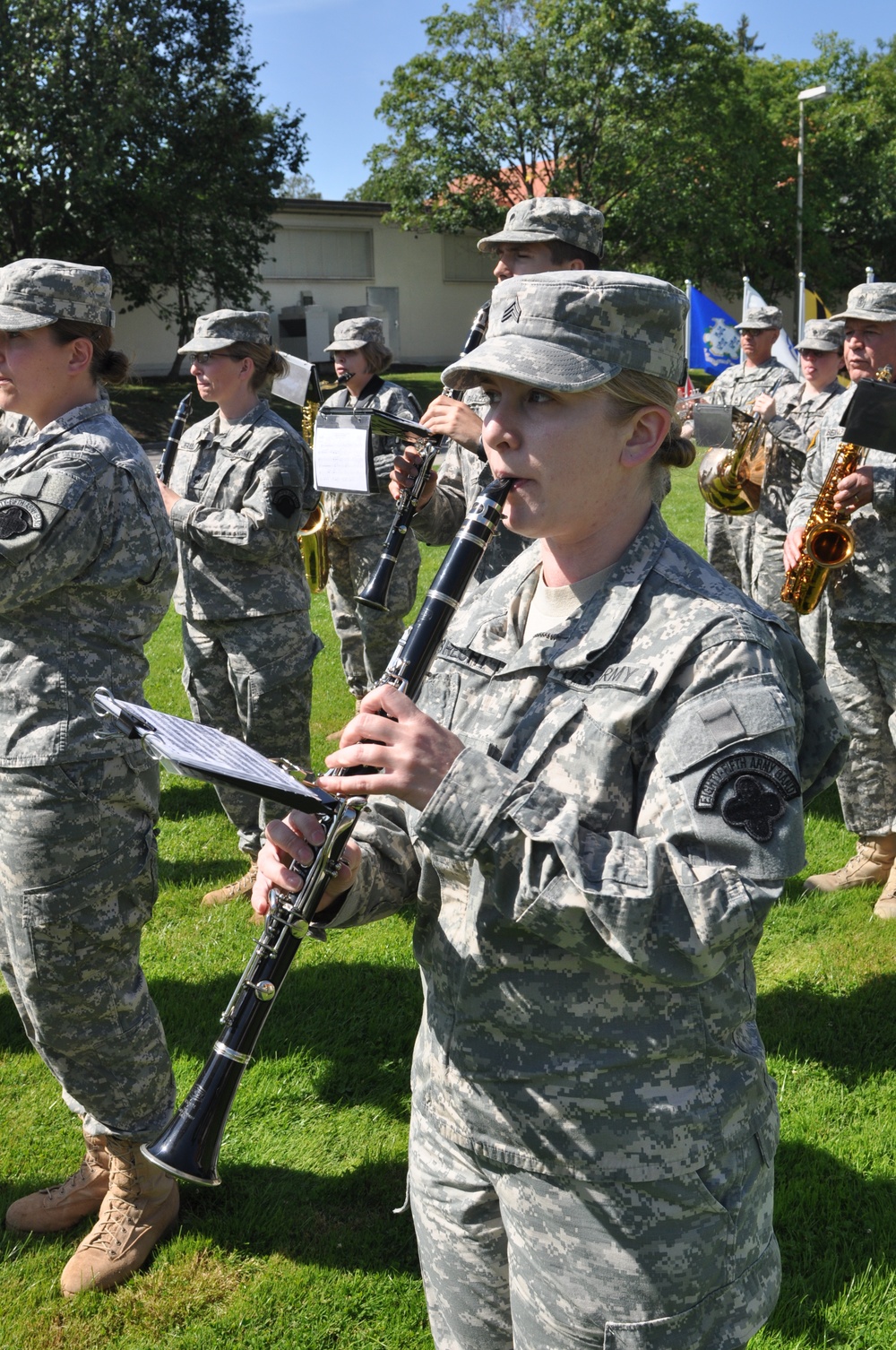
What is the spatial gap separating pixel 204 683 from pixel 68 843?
2.87 meters

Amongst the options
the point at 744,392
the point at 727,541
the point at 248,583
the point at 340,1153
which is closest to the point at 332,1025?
the point at 340,1153

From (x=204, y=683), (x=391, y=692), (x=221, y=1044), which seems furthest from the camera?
(x=204, y=683)

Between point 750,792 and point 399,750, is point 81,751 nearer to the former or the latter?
point 399,750

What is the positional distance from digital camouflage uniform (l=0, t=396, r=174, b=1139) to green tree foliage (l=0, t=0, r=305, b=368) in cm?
2678

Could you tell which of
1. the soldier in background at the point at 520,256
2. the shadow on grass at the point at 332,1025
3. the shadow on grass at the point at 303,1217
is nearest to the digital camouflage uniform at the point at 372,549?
the shadow on grass at the point at 332,1025

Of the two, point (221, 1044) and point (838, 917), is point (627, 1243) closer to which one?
point (221, 1044)

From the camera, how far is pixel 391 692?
1.88 meters

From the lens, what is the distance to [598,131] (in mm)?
39719

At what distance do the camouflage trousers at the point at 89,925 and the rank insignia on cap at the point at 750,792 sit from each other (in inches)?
88.5

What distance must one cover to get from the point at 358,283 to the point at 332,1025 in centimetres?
4057

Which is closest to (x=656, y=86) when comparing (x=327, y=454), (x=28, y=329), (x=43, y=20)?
(x=43, y=20)

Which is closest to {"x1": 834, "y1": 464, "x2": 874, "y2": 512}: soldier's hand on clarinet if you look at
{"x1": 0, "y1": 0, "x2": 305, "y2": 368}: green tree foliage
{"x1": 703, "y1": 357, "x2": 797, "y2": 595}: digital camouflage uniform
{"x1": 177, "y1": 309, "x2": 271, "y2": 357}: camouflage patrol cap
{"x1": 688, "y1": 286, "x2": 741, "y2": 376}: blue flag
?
{"x1": 177, "y1": 309, "x2": 271, "y2": 357}: camouflage patrol cap

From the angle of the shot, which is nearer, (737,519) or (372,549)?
(372,549)

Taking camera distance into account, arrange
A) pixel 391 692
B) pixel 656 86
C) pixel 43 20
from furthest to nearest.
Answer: pixel 656 86, pixel 43 20, pixel 391 692
